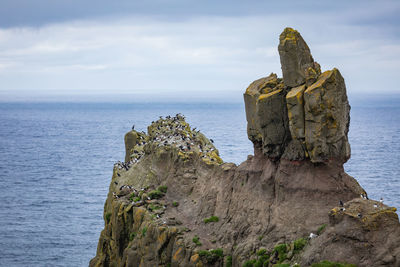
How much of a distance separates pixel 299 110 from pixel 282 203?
706 centimetres

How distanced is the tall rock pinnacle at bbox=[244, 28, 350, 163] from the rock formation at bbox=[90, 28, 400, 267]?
0.23ft

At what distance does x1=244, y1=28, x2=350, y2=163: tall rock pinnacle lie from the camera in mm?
36312

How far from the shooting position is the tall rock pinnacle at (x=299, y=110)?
1430 inches

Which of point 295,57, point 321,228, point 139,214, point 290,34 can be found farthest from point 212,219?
point 290,34

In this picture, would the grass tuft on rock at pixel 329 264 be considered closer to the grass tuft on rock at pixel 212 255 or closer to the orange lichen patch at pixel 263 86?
the grass tuft on rock at pixel 212 255

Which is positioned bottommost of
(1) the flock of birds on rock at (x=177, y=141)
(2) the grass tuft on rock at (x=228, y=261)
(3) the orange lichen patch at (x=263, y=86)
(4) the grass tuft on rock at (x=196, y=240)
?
(2) the grass tuft on rock at (x=228, y=261)

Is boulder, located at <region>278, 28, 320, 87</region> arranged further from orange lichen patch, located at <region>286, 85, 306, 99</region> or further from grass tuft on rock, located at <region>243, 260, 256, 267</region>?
grass tuft on rock, located at <region>243, 260, 256, 267</region>

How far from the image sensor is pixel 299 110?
3744cm

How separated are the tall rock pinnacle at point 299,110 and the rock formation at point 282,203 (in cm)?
7

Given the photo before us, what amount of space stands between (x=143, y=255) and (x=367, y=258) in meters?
22.3

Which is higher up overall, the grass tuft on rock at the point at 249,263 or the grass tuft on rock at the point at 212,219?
the grass tuft on rock at the point at 212,219

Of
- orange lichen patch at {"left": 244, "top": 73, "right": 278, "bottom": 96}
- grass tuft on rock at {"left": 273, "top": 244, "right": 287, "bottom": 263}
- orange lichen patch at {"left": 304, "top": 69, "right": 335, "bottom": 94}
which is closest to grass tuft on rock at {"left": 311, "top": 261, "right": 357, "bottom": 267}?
grass tuft on rock at {"left": 273, "top": 244, "right": 287, "bottom": 263}

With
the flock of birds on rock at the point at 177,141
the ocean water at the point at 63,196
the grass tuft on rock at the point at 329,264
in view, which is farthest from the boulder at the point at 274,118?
the ocean water at the point at 63,196

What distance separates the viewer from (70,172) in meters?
169
